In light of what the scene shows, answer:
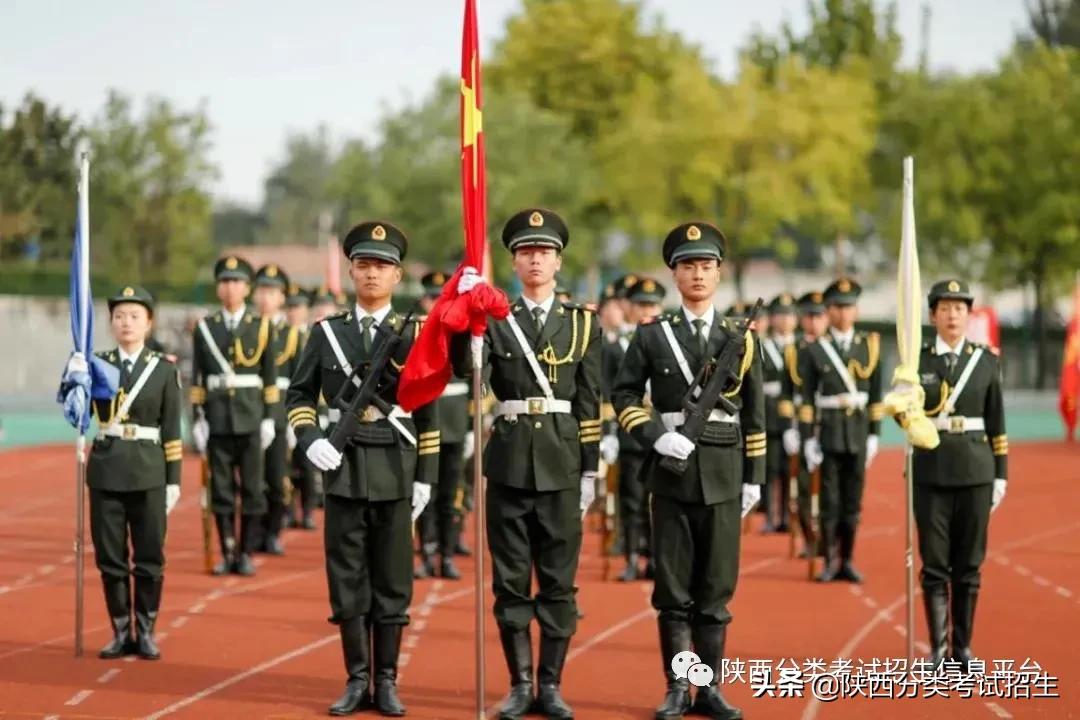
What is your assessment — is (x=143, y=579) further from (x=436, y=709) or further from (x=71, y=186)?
(x=71, y=186)

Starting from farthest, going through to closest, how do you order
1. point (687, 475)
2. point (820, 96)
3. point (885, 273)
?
point (885, 273) < point (820, 96) < point (687, 475)

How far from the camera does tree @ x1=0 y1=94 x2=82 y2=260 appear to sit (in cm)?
4569

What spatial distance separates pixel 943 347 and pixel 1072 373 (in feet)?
66.4

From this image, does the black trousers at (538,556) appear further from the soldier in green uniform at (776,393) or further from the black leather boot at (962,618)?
the soldier in green uniform at (776,393)

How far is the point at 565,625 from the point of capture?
8.00 metres

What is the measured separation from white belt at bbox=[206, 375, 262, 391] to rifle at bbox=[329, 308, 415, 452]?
16.2 ft

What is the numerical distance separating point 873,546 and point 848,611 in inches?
153

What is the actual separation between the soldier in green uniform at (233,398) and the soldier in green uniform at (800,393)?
421cm

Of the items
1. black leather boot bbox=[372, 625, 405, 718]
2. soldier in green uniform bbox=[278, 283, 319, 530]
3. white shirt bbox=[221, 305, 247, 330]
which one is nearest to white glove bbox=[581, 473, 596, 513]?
black leather boot bbox=[372, 625, 405, 718]

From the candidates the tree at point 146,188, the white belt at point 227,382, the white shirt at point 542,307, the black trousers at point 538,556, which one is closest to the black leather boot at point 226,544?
the white belt at point 227,382

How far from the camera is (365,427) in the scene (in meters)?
8.02

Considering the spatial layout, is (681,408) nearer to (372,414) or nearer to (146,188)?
(372,414)

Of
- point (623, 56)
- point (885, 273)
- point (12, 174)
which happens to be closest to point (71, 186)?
point (12, 174)

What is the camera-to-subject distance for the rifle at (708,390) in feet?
25.6
